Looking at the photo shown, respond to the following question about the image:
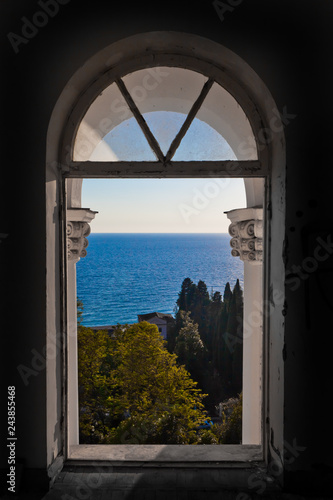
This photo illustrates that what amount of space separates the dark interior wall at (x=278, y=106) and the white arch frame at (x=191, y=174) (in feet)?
0.28

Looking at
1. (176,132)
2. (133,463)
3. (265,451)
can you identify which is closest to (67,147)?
(176,132)

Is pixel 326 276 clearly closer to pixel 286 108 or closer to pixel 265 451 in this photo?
pixel 286 108

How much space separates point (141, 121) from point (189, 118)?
0.44 meters

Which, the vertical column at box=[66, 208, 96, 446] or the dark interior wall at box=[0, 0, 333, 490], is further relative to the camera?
the vertical column at box=[66, 208, 96, 446]

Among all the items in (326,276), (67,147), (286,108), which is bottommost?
(326,276)

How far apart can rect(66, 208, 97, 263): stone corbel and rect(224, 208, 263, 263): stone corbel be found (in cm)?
192

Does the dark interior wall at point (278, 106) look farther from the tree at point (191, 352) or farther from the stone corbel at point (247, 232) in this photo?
the tree at point (191, 352)

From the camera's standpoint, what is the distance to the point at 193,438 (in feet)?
50.4

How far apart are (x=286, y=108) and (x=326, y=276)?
1358 millimetres

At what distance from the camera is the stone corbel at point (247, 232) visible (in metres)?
4.91

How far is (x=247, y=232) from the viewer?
16.5 feet

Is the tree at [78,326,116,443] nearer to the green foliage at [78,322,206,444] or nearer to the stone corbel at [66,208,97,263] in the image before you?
the green foliage at [78,322,206,444]

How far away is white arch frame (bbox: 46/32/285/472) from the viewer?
9.93ft

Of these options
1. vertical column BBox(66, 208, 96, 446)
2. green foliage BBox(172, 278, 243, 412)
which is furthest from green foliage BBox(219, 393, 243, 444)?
vertical column BBox(66, 208, 96, 446)
